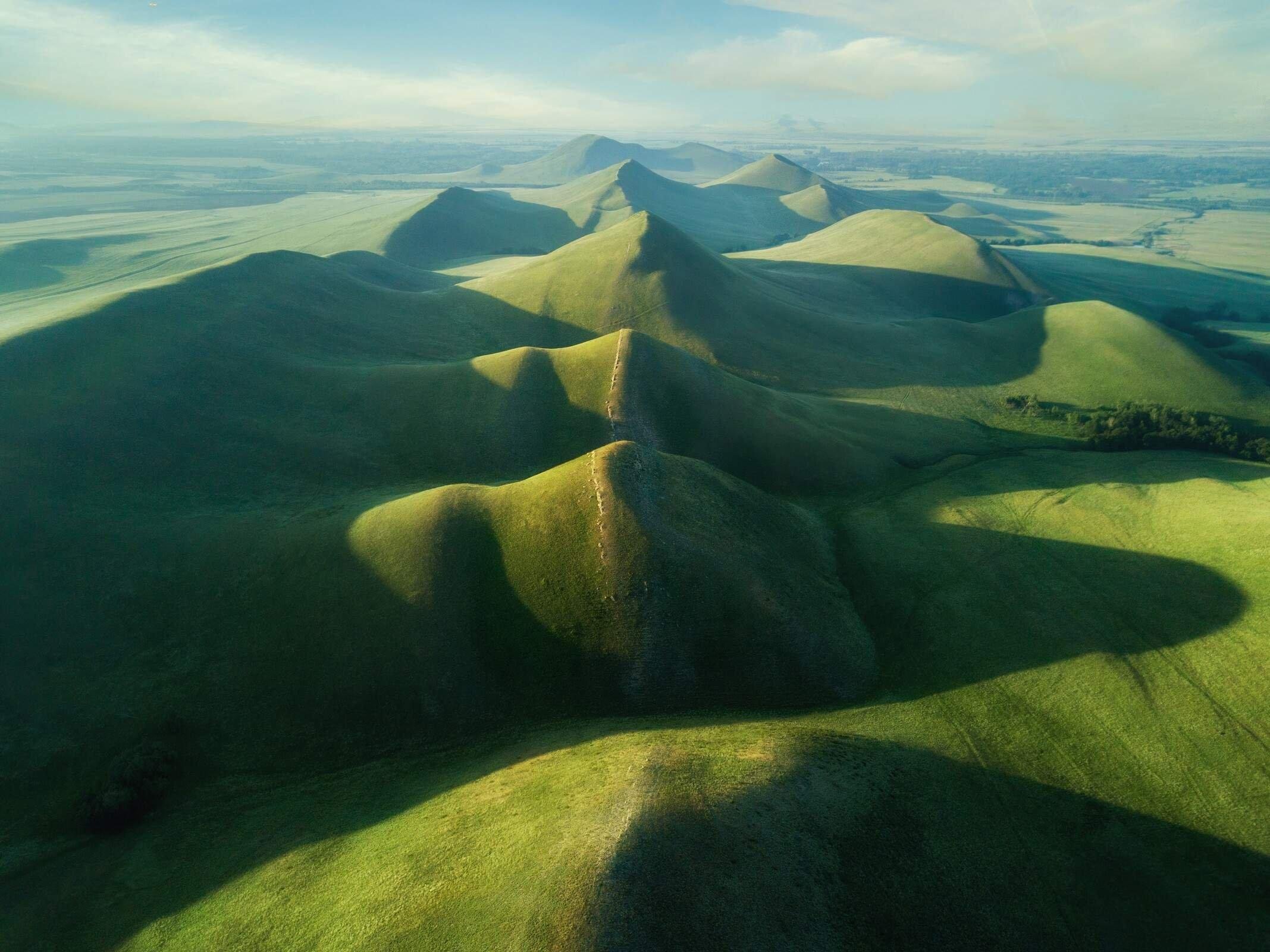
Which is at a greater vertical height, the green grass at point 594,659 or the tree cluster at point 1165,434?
the green grass at point 594,659

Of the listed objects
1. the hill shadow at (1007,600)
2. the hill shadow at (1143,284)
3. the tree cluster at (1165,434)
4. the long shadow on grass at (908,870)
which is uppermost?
the long shadow on grass at (908,870)

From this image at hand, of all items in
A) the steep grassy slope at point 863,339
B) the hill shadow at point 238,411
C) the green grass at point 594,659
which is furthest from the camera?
the steep grassy slope at point 863,339

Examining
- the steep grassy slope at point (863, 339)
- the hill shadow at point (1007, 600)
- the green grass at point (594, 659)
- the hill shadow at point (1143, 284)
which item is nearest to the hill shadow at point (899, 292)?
the steep grassy slope at point (863, 339)

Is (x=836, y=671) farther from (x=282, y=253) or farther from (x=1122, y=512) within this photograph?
(x=282, y=253)

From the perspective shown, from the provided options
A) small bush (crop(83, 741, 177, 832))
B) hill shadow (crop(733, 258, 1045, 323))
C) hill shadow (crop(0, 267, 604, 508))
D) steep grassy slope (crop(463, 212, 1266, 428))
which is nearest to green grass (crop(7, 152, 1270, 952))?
hill shadow (crop(0, 267, 604, 508))

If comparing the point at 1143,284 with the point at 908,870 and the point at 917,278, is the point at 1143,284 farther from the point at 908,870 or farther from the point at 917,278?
the point at 908,870

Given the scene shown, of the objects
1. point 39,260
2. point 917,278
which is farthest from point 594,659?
point 39,260

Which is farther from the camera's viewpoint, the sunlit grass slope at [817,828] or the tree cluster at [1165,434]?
the tree cluster at [1165,434]

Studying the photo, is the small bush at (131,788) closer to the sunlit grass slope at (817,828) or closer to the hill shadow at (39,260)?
the sunlit grass slope at (817,828)
